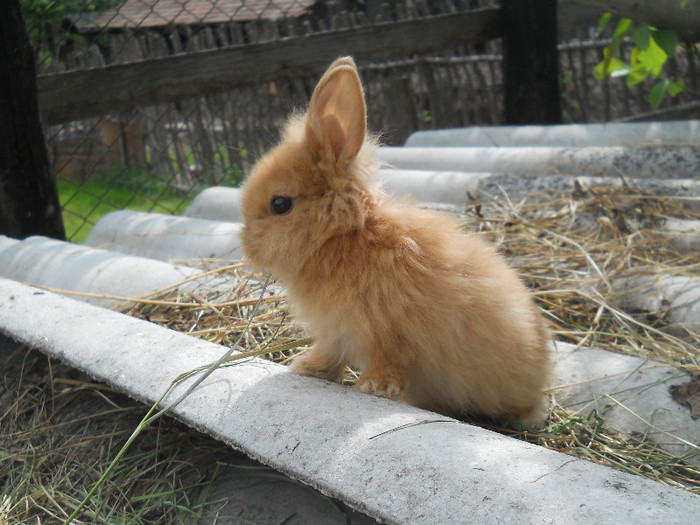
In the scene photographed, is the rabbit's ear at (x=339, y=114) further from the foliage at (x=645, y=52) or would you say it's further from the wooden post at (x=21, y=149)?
the foliage at (x=645, y=52)

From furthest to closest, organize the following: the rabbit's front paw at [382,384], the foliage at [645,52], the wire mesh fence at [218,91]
A: the wire mesh fence at [218,91]
the foliage at [645,52]
the rabbit's front paw at [382,384]

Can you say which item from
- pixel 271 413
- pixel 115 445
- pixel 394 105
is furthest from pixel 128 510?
pixel 394 105

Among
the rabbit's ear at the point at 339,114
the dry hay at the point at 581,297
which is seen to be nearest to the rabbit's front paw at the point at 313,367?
the dry hay at the point at 581,297

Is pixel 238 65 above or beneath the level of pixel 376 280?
above

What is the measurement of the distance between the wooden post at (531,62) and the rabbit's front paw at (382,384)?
451 cm

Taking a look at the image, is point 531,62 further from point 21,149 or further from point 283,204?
point 283,204

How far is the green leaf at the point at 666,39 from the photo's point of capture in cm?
387

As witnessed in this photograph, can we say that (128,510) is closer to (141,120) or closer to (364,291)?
(364,291)

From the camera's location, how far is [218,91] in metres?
4.63

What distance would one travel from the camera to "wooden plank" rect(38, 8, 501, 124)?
Result: 412cm

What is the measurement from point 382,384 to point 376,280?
0.93ft

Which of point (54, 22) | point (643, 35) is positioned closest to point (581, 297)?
point (643, 35)

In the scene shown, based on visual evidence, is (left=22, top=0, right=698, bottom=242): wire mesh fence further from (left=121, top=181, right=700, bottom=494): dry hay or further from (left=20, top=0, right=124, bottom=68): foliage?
(left=121, top=181, right=700, bottom=494): dry hay

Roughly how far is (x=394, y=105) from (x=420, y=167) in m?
2.40
